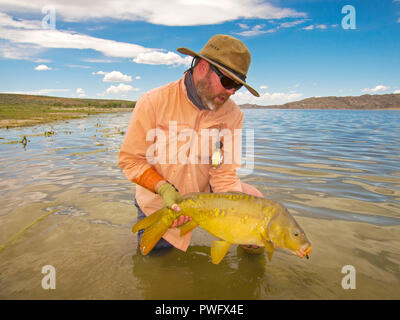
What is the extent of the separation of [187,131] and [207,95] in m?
0.55

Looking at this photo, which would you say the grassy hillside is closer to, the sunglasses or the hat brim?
the hat brim

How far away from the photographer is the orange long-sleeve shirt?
10.8 feet

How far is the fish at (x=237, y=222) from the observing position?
8.65ft

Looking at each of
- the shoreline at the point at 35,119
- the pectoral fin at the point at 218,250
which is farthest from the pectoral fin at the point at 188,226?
the shoreline at the point at 35,119

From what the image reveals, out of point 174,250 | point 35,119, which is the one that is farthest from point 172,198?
point 35,119

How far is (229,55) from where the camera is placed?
9.64 feet

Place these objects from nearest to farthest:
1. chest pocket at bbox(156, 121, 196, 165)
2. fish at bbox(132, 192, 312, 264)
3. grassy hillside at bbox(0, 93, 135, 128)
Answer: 1. fish at bbox(132, 192, 312, 264)
2. chest pocket at bbox(156, 121, 196, 165)
3. grassy hillside at bbox(0, 93, 135, 128)

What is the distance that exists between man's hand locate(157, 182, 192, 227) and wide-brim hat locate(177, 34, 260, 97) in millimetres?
1439

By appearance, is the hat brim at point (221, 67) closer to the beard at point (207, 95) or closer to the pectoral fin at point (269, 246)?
the beard at point (207, 95)

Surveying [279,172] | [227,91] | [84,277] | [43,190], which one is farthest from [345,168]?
[43,190]

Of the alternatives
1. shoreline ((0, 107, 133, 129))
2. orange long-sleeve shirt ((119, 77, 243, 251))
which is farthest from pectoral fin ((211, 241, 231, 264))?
shoreline ((0, 107, 133, 129))

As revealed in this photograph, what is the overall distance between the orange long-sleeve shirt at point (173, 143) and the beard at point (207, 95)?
7.3 inches

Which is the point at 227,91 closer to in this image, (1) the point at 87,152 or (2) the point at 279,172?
(2) the point at 279,172

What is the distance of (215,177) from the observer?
12.5 ft
